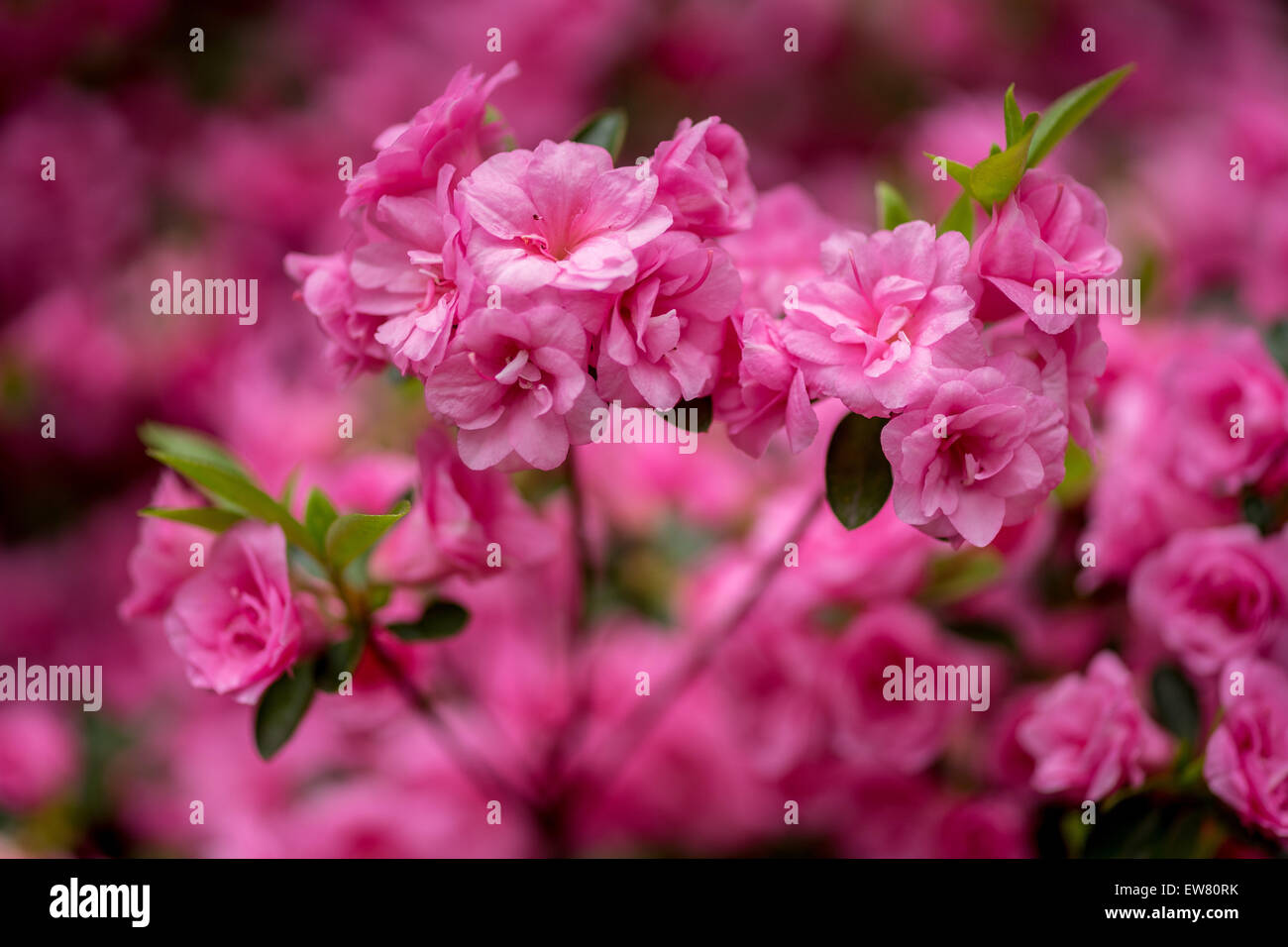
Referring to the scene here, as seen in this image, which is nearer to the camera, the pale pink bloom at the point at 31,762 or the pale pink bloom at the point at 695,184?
the pale pink bloom at the point at 695,184

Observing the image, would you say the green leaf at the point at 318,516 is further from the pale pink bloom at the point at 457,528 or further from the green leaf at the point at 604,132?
the green leaf at the point at 604,132

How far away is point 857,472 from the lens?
0.71m

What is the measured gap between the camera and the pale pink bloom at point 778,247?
779mm

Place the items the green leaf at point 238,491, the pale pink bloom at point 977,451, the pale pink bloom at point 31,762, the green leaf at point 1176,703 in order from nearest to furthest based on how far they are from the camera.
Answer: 1. the pale pink bloom at point 977,451
2. the green leaf at point 238,491
3. the green leaf at point 1176,703
4. the pale pink bloom at point 31,762

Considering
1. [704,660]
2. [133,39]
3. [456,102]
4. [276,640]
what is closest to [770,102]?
[133,39]

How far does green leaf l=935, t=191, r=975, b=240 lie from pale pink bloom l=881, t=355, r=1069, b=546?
0.14 metres

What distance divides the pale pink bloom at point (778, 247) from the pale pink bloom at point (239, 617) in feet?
1.25

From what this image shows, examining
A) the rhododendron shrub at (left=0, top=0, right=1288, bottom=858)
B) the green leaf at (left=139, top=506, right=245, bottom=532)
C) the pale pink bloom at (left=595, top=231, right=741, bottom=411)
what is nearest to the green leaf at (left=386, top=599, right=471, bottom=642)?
the rhododendron shrub at (left=0, top=0, right=1288, bottom=858)

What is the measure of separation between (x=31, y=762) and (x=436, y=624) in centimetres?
74

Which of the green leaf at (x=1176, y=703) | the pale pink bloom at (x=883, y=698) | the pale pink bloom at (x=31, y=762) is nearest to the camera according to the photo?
the green leaf at (x=1176, y=703)

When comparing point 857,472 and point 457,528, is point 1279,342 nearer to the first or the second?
point 857,472

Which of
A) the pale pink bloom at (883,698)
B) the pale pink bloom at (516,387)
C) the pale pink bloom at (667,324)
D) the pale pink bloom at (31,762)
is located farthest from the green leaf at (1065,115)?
the pale pink bloom at (31,762)

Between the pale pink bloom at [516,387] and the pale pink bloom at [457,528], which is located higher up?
the pale pink bloom at [516,387]
